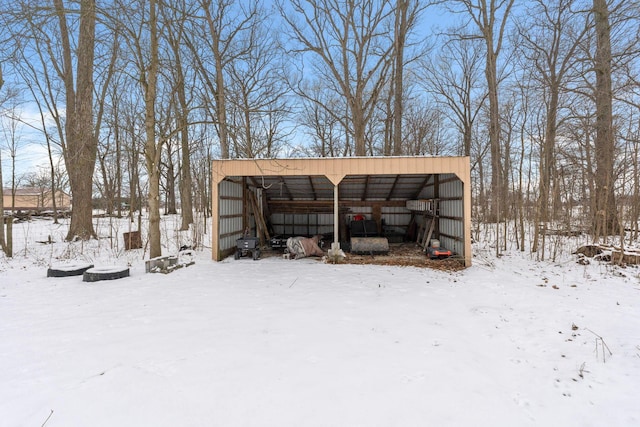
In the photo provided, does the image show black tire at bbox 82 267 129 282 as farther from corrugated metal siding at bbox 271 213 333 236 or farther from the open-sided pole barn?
corrugated metal siding at bbox 271 213 333 236

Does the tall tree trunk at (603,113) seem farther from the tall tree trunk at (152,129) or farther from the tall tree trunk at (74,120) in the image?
the tall tree trunk at (74,120)

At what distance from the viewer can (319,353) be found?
3445 millimetres

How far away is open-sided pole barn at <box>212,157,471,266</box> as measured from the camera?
335 inches

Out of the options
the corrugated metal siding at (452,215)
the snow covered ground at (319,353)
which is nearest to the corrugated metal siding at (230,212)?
the snow covered ground at (319,353)

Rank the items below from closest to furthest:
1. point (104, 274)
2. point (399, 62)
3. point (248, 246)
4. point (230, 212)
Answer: point (104, 274), point (248, 246), point (230, 212), point (399, 62)

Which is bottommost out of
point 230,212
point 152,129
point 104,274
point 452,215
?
point 104,274

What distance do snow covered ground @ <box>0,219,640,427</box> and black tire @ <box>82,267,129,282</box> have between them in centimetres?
17

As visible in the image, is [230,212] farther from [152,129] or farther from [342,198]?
[342,198]

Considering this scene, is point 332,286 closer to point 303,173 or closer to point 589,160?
point 303,173

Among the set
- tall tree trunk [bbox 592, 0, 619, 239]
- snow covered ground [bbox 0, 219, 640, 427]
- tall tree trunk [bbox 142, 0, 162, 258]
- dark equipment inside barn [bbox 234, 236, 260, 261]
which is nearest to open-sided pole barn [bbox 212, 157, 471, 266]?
dark equipment inside barn [bbox 234, 236, 260, 261]

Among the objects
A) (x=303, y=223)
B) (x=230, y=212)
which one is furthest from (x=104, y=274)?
(x=303, y=223)

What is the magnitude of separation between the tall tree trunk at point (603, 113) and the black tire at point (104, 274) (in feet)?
43.6

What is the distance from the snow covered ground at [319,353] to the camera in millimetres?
2477

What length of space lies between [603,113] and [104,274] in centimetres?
1574
